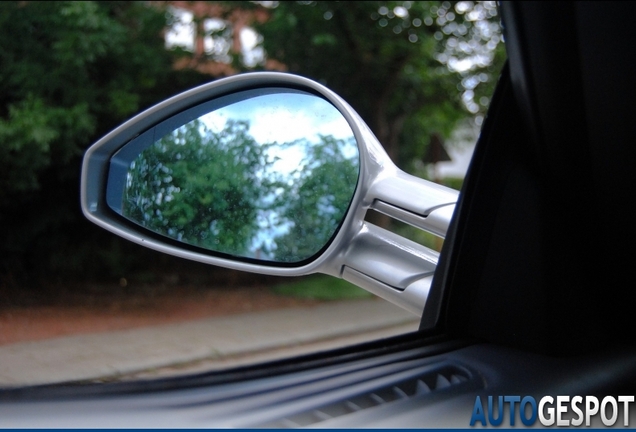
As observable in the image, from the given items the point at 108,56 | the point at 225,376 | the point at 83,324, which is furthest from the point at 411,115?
the point at 225,376

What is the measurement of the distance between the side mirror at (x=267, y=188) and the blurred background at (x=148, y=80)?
0.99 meters

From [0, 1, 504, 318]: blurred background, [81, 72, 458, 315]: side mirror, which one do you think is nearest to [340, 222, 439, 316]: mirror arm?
[81, 72, 458, 315]: side mirror

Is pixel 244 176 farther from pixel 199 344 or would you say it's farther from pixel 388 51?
pixel 388 51

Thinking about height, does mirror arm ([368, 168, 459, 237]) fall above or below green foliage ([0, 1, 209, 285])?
below

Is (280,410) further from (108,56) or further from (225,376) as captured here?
(108,56)

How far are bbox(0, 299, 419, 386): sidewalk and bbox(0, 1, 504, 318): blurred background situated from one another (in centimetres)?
52

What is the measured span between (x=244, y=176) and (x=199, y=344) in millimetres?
1905

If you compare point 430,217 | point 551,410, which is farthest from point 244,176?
point 551,410

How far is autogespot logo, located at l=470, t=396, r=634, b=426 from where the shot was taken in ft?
5.18

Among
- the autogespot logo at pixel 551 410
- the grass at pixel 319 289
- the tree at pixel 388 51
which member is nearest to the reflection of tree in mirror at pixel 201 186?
the autogespot logo at pixel 551 410

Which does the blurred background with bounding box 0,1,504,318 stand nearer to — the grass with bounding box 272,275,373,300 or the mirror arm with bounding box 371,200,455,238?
the grass with bounding box 272,275,373,300

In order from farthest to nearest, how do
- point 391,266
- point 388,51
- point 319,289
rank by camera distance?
point 388,51 < point 319,289 < point 391,266

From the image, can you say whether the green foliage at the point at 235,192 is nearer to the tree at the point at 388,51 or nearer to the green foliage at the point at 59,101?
the green foliage at the point at 59,101

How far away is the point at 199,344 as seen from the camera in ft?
13.7
